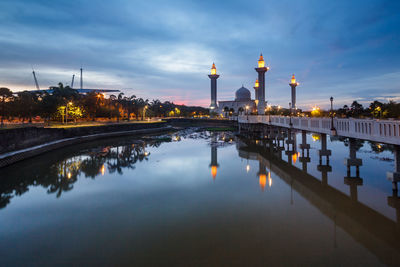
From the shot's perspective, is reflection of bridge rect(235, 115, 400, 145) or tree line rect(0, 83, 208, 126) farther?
tree line rect(0, 83, 208, 126)

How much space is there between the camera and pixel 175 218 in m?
10.7

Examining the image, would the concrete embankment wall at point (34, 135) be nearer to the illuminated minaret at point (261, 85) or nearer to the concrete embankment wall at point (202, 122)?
the concrete embankment wall at point (202, 122)

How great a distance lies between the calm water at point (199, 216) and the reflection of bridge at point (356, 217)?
39 mm

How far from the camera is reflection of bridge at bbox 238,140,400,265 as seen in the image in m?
8.20

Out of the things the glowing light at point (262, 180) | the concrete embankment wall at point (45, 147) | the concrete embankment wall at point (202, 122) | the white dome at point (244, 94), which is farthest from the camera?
the white dome at point (244, 94)

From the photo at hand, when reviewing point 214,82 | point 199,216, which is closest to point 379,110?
point 199,216

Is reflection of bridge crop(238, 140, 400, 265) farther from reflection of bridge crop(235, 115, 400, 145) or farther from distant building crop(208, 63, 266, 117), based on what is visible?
distant building crop(208, 63, 266, 117)

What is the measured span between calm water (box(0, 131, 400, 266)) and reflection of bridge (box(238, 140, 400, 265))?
39 mm

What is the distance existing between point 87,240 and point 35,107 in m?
47.3

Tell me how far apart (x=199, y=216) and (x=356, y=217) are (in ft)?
21.5

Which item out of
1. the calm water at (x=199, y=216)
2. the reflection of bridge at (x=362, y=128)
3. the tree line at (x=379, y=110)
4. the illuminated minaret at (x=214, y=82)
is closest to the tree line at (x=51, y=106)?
the calm water at (x=199, y=216)

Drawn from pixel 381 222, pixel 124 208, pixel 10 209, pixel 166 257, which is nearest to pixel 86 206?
pixel 124 208

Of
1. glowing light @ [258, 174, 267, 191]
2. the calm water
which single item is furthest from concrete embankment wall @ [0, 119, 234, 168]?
glowing light @ [258, 174, 267, 191]

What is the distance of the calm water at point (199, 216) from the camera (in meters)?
7.82
